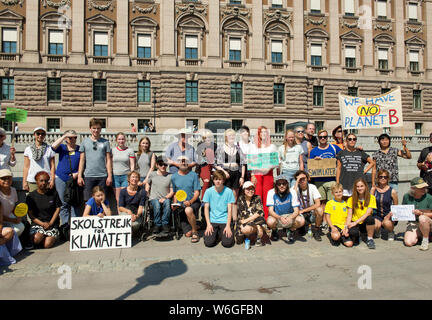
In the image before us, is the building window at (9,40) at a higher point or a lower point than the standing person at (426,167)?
higher

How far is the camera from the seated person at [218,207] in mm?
6691

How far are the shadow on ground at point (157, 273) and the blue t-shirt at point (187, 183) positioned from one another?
81.6 inches

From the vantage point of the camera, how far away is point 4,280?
189 inches

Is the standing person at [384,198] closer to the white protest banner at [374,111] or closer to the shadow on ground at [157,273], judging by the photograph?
the white protest banner at [374,111]

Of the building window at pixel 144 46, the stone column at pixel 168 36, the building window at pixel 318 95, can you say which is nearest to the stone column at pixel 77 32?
the building window at pixel 144 46

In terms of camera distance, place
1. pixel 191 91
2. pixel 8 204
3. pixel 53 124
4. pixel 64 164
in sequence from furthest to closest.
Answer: pixel 191 91 → pixel 53 124 → pixel 64 164 → pixel 8 204

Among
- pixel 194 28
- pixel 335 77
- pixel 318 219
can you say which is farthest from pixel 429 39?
pixel 318 219

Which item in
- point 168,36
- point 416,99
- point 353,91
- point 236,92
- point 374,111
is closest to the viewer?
point 374,111

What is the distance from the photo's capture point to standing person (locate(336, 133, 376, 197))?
24.5ft

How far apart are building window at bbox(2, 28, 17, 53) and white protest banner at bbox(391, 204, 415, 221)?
29.2 m

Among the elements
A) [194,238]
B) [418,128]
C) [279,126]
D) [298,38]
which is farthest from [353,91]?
[194,238]

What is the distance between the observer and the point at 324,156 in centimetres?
788

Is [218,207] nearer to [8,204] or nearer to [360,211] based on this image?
[360,211]

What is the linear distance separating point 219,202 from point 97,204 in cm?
262
